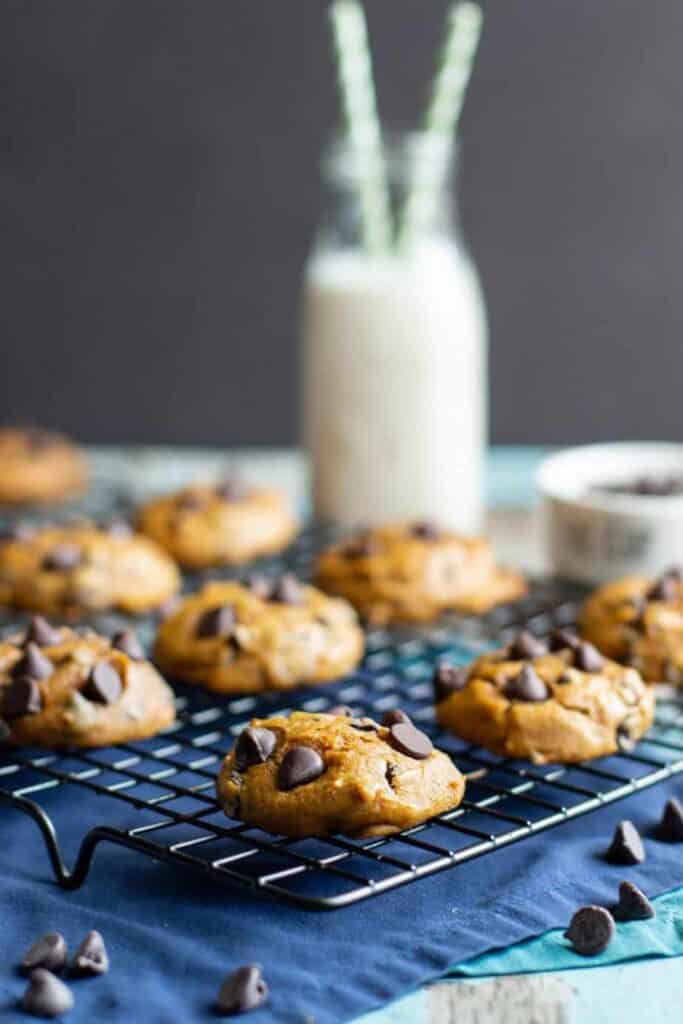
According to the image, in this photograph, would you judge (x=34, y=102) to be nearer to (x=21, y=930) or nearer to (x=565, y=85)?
(x=565, y=85)

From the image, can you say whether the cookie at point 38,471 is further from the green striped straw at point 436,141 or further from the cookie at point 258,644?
the cookie at point 258,644

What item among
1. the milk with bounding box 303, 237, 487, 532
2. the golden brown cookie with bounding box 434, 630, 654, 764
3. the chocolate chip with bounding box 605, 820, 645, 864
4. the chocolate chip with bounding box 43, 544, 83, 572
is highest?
the milk with bounding box 303, 237, 487, 532

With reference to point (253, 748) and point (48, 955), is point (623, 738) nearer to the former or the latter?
point (253, 748)

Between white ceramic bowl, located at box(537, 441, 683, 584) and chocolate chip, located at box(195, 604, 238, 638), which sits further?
white ceramic bowl, located at box(537, 441, 683, 584)

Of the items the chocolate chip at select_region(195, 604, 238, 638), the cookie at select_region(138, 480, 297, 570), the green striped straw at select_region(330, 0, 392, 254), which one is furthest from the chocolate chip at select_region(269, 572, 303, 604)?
the green striped straw at select_region(330, 0, 392, 254)

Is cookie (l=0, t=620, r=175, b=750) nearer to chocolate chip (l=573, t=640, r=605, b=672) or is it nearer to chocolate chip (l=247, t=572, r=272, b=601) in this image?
chocolate chip (l=247, t=572, r=272, b=601)

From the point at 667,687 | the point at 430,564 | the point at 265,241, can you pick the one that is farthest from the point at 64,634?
the point at 265,241

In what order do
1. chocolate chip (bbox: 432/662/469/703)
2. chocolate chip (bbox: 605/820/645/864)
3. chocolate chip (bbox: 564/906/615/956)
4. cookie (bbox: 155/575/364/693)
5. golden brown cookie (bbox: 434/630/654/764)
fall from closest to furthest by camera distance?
chocolate chip (bbox: 564/906/615/956) < chocolate chip (bbox: 605/820/645/864) < golden brown cookie (bbox: 434/630/654/764) < chocolate chip (bbox: 432/662/469/703) < cookie (bbox: 155/575/364/693)
